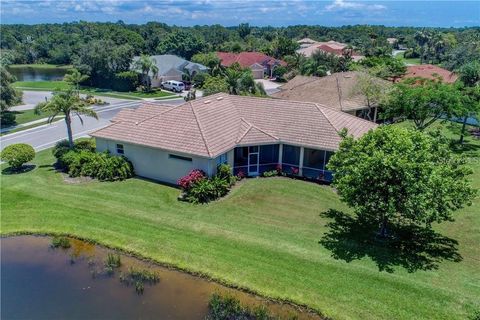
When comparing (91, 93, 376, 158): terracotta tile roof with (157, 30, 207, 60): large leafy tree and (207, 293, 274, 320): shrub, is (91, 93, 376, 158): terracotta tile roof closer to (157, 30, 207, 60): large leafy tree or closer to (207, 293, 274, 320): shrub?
(207, 293, 274, 320): shrub

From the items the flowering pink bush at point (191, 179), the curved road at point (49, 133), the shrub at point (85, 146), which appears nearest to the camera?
the flowering pink bush at point (191, 179)

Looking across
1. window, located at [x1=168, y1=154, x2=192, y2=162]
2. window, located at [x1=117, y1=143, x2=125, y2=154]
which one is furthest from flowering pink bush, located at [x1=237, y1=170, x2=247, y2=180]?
window, located at [x1=117, y1=143, x2=125, y2=154]

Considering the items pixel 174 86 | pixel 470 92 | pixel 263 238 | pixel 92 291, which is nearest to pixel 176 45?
pixel 174 86

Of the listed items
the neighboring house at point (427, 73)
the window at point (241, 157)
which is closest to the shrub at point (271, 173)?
the window at point (241, 157)

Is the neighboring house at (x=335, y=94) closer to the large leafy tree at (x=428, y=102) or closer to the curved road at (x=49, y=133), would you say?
the large leafy tree at (x=428, y=102)

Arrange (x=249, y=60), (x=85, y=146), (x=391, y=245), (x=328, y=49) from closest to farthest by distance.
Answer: (x=391, y=245) → (x=85, y=146) → (x=249, y=60) → (x=328, y=49)

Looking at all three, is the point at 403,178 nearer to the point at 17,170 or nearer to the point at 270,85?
the point at 17,170
